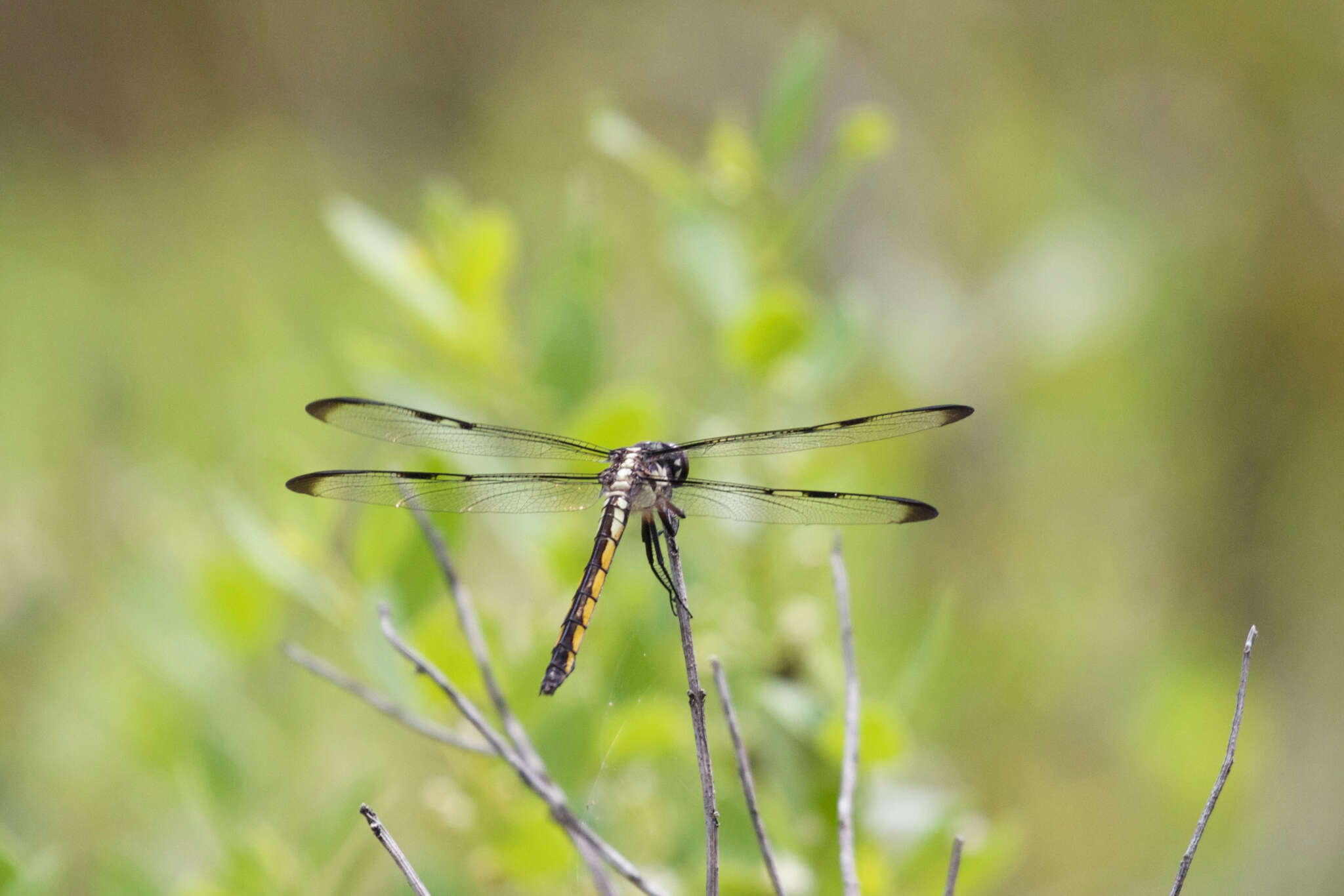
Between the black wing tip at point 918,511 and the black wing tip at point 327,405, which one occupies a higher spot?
the black wing tip at point 327,405

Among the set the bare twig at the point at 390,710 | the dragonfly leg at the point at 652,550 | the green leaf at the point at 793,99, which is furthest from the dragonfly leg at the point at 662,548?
the green leaf at the point at 793,99

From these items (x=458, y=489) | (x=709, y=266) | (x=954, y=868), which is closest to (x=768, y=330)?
(x=709, y=266)

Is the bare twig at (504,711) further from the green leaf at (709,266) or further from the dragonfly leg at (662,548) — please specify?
the green leaf at (709,266)

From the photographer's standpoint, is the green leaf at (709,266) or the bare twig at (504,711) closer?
the bare twig at (504,711)

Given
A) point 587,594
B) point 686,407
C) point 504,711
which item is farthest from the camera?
point 686,407

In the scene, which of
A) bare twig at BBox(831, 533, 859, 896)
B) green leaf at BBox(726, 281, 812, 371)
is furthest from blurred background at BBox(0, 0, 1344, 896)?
bare twig at BBox(831, 533, 859, 896)

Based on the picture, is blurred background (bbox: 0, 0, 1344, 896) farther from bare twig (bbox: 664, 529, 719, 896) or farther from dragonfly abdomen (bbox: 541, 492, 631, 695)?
bare twig (bbox: 664, 529, 719, 896)

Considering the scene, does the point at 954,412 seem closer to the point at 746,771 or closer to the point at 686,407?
the point at 686,407

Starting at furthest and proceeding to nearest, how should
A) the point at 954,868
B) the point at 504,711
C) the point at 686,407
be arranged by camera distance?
1. the point at 686,407
2. the point at 504,711
3. the point at 954,868
